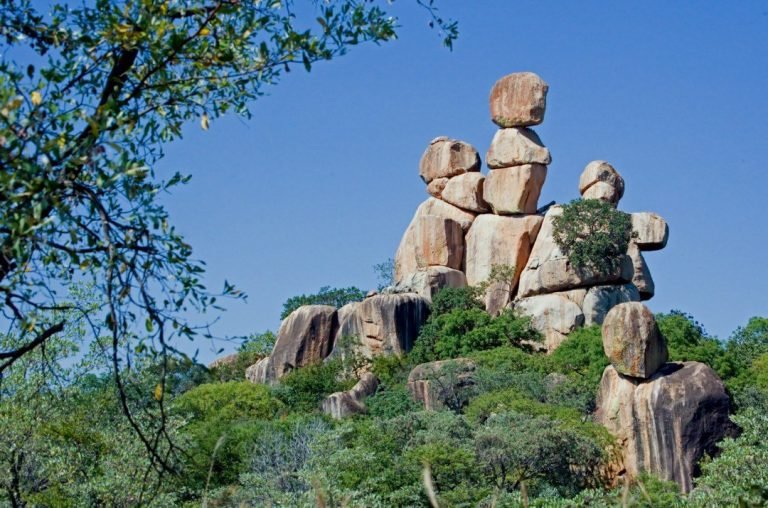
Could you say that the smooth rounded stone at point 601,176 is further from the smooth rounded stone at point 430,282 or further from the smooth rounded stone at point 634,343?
the smooth rounded stone at point 634,343

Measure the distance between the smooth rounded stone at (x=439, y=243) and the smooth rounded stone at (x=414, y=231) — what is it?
26 cm

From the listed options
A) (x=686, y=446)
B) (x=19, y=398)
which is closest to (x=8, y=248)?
(x=19, y=398)

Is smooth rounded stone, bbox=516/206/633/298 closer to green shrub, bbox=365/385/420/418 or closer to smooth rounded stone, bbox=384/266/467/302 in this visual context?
smooth rounded stone, bbox=384/266/467/302

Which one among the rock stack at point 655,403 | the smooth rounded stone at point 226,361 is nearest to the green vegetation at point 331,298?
the smooth rounded stone at point 226,361

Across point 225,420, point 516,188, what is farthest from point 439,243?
point 225,420

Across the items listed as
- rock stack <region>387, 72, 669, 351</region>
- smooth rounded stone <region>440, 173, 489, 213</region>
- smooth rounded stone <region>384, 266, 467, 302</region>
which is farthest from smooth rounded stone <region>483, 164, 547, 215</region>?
smooth rounded stone <region>384, 266, 467, 302</region>

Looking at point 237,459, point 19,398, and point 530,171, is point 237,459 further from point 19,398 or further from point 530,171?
point 530,171

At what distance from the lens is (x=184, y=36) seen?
4.39 metres

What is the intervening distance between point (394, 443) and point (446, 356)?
11984 millimetres

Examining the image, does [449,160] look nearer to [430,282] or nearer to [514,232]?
[514,232]

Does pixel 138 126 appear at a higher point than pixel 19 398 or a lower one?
lower

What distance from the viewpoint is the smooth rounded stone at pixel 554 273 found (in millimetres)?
36406

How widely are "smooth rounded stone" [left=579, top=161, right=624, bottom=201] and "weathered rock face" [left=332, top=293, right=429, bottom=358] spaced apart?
7.20m

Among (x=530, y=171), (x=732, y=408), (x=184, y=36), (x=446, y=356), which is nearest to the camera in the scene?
(x=184, y=36)
